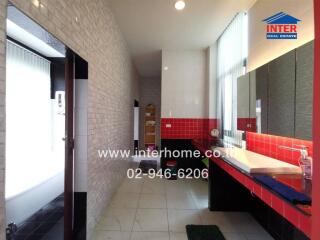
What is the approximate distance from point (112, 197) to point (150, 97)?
18.4 feet

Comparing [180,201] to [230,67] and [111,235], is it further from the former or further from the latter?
[230,67]

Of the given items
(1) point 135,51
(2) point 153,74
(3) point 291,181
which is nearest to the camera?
(3) point 291,181

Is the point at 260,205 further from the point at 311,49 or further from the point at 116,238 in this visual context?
the point at 311,49

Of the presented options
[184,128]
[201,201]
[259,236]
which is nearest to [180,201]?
[201,201]

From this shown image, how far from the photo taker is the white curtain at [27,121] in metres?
2.71

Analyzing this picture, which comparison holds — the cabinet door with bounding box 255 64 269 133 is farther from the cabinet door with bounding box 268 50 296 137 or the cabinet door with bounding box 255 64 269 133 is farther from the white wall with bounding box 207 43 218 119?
the white wall with bounding box 207 43 218 119

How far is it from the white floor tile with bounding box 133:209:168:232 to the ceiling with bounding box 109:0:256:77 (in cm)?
298

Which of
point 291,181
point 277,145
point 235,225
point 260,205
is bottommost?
point 235,225

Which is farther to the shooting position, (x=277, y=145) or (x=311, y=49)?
(x=277, y=145)

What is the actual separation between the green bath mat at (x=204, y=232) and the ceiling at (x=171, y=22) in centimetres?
302

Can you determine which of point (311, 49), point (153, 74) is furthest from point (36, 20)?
point (153, 74)

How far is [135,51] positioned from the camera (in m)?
5.36

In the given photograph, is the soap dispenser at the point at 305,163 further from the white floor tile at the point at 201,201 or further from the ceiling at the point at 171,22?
the ceiling at the point at 171,22

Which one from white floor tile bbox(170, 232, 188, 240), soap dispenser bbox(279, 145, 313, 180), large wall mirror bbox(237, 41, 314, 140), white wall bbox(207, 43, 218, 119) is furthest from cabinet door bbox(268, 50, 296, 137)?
white wall bbox(207, 43, 218, 119)
